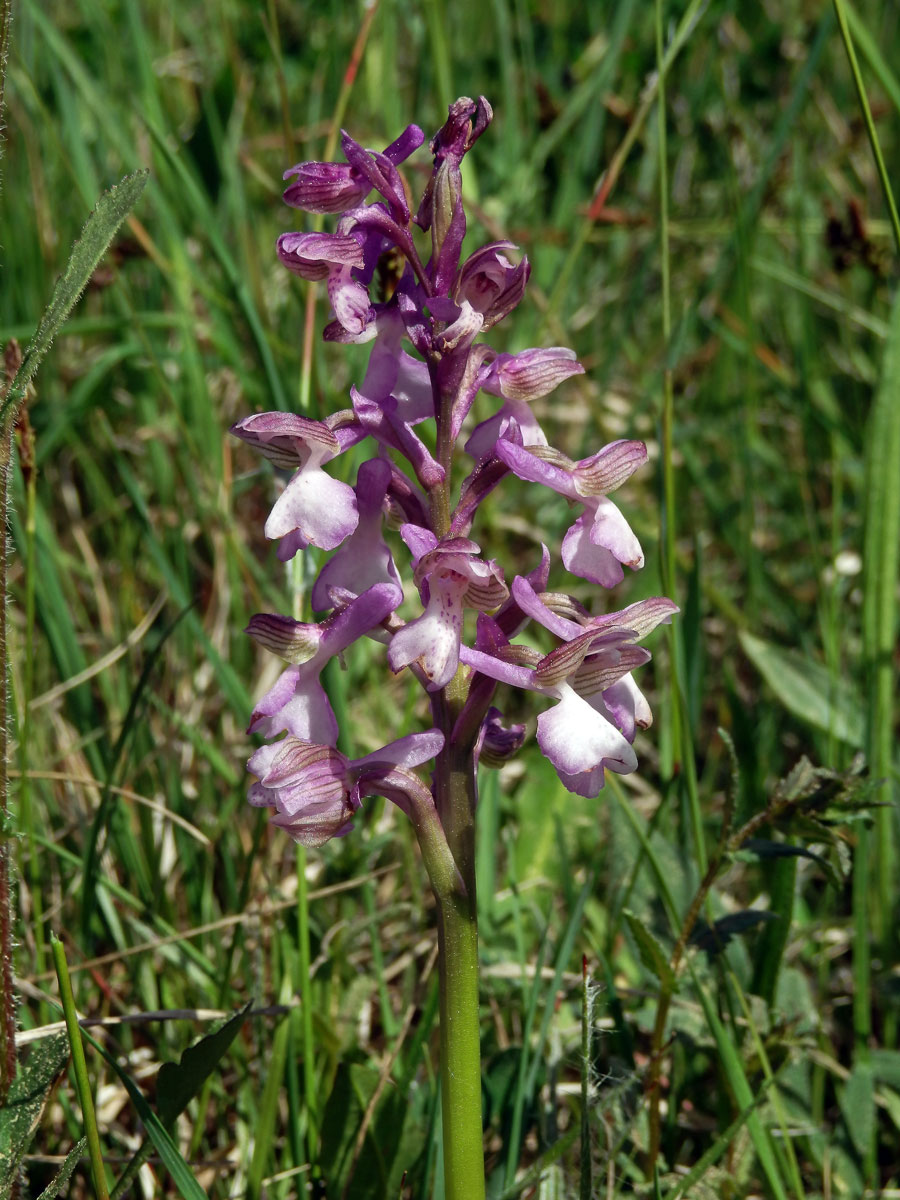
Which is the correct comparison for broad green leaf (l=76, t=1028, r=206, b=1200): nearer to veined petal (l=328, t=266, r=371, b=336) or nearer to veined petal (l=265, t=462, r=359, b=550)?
veined petal (l=265, t=462, r=359, b=550)

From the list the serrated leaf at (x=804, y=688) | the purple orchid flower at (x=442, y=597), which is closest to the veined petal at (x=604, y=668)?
the purple orchid flower at (x=442, y=597)

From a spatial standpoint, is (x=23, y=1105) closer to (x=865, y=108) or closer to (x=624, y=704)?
(x=624, y=704)

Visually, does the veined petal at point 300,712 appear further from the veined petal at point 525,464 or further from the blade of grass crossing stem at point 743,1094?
the blade of grass crossing stem at point 743,1094

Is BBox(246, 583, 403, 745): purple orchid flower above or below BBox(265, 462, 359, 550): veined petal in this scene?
below

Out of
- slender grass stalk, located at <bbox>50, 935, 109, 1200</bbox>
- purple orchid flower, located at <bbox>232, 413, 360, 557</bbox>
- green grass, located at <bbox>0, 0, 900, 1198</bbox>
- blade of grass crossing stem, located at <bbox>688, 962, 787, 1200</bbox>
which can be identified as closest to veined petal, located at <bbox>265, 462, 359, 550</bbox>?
purple orchid flower, located at <bbox>232, 413, 360, 557</bbox>

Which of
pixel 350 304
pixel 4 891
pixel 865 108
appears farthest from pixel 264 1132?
pixel 865 108

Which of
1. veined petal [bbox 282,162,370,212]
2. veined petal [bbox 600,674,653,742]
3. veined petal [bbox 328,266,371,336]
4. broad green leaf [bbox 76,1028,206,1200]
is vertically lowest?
broad green leaf [bbox 76,1028,206,1200]

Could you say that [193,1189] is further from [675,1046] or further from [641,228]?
Answer: [641,228]
